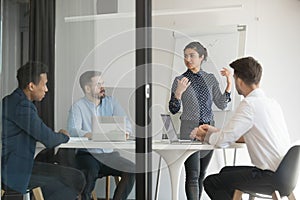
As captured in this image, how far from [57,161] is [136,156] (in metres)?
0.52

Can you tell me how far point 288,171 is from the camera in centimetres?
214

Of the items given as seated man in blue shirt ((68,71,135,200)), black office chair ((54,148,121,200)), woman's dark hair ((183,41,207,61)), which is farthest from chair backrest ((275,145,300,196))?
woman's dark hair ((183,41,207,61))

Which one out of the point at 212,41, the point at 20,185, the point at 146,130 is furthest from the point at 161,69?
the point at 20,185

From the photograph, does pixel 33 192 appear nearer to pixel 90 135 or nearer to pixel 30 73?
pixel 90 135

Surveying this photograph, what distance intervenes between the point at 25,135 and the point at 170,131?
1121mm

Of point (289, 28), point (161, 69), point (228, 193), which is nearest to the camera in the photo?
point (228, 193)

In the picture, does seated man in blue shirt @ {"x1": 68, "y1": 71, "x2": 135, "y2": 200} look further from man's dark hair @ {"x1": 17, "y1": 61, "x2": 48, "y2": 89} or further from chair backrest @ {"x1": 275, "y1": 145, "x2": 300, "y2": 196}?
chair backrest @ {"x1": 275, "y1": 145, "x2": 300, "y2": 196}

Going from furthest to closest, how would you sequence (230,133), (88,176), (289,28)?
(289,28)
(88,176)
(230,133)

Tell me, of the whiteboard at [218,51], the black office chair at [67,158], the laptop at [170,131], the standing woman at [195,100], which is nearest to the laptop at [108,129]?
the black office chair at [67,158]

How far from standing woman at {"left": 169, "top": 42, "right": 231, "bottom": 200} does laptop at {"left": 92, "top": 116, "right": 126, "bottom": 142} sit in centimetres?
57

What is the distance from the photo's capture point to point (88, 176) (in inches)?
103

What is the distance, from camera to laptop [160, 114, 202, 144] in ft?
8.72

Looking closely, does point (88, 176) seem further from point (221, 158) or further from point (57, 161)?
point (221, 158)

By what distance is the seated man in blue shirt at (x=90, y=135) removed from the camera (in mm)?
2540
